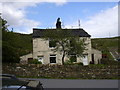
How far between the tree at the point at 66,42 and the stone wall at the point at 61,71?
27.4ft

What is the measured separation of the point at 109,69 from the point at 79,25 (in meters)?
22.3

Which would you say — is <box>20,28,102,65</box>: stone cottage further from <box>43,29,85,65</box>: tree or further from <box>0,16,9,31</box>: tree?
<box>0,16,9,31</box>: tree

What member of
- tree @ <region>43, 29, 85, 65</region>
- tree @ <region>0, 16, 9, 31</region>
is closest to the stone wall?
tree @ <region>0, 16, 9, 31</region>

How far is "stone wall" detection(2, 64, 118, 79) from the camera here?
17.6m

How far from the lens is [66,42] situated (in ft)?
88.1

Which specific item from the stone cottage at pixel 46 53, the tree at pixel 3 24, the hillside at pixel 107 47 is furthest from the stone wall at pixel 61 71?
the hillside at pixel 107 47

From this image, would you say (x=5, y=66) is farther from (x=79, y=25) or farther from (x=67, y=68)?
(x=79, y=25)

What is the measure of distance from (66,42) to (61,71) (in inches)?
367

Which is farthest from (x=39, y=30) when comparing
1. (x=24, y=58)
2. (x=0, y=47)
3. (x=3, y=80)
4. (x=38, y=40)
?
(x=3, y=80)

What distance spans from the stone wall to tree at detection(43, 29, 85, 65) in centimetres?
835

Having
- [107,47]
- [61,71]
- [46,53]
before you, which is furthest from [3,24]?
[107,47]

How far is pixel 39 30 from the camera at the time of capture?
3606 cm

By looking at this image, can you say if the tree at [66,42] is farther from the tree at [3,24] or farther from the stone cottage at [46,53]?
the tree at [3,24]

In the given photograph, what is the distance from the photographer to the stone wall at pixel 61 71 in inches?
695
